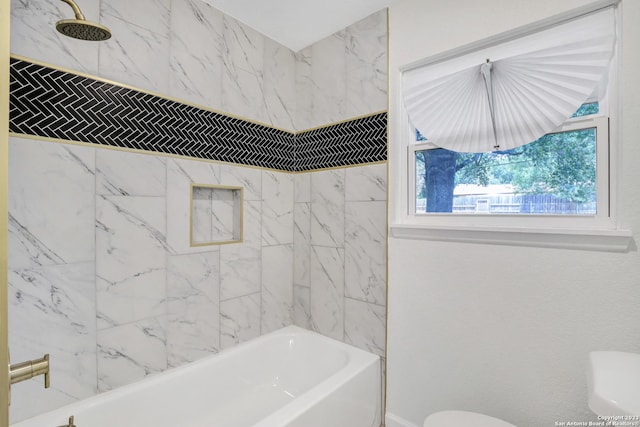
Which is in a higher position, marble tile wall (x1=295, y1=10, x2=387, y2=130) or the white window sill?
marble tile wall (x1=295, y1=10, x2=387, y2=130)

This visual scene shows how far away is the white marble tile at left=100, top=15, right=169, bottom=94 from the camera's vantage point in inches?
63.0

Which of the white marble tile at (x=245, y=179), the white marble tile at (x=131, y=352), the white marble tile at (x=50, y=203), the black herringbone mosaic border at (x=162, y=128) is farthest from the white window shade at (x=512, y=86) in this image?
the white marble tile at (x=131, y=352)

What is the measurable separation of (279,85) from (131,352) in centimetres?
203

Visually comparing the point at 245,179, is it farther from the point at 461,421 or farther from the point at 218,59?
the point at 461,421

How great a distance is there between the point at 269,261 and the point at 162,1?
5.74 ft

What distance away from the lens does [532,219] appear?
1572mm

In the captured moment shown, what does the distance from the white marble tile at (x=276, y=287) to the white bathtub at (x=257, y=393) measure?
4.0 inches

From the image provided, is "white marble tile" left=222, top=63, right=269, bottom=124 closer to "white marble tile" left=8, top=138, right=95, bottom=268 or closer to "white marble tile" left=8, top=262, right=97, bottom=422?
"white marble tile" left=8, top=138, right=95, bottom=268

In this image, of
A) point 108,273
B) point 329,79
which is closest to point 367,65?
point 329,79

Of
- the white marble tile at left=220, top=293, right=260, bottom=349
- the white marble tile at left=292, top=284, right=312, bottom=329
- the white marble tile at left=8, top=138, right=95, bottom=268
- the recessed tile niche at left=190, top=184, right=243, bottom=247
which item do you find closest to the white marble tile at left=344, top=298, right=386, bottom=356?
Answer: the white marble tile at left=292, top=284, right=312, bottom=329

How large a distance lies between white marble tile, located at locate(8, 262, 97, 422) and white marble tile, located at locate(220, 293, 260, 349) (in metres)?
0.72

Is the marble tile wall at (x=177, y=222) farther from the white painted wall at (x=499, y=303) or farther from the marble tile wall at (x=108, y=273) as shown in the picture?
the white painted wall at (x=499, y=303)

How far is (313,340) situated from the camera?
2.33 meters

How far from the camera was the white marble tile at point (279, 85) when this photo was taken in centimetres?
239
